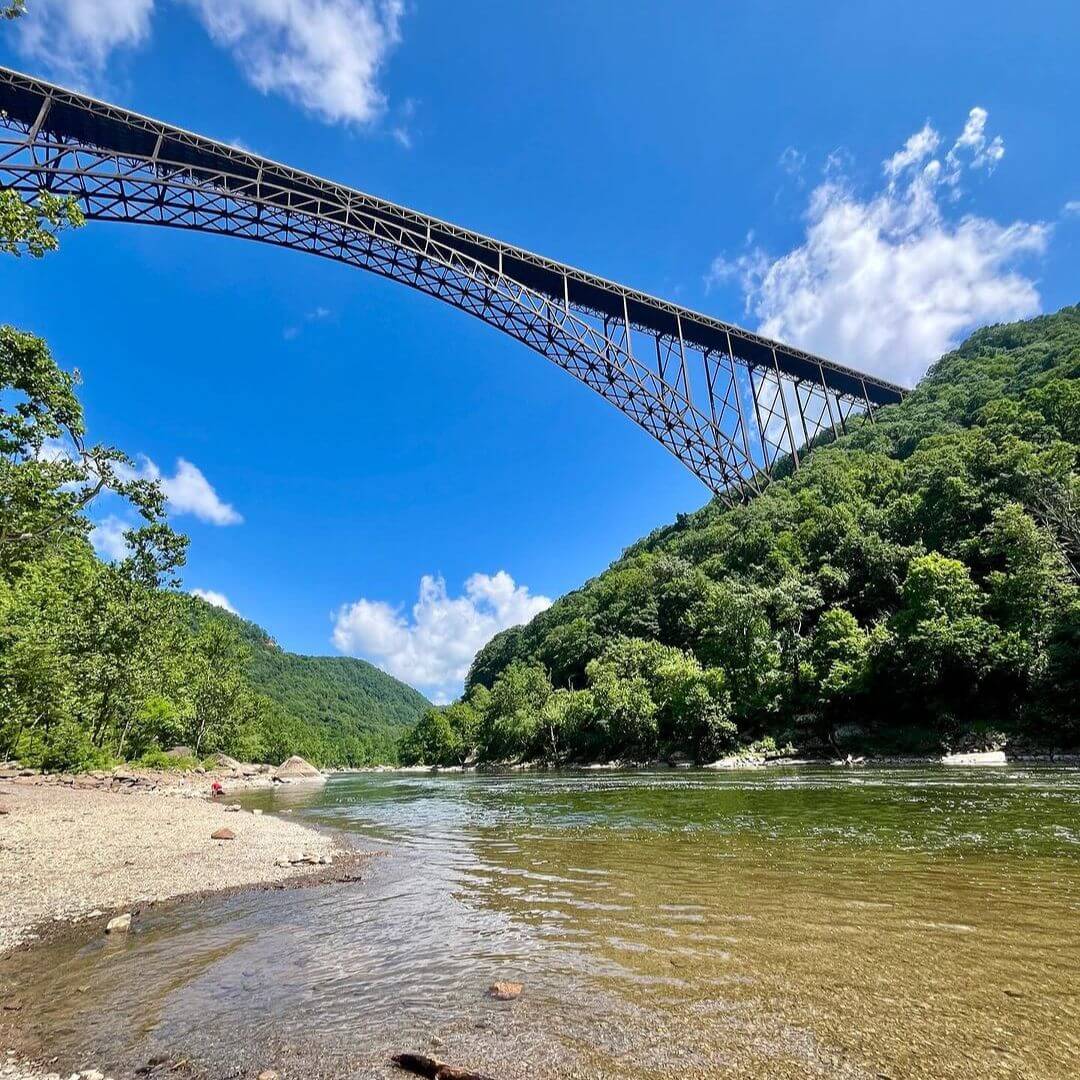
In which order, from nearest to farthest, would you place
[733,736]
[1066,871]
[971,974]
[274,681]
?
[971,974], [1066,871], [733,736], [274,681]

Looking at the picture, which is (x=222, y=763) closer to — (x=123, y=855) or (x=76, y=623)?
(x=76, y=623)

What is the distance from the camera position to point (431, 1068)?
316 cm

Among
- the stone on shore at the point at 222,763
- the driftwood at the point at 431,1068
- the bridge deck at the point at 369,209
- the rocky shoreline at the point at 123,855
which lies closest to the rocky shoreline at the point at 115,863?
the rocky shoreline at the point at 123,855

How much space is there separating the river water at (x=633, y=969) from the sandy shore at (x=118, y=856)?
1040 millimetres

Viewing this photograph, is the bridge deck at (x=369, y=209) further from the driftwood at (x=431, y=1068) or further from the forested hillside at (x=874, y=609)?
the driftwood at (x=431, y=1068)

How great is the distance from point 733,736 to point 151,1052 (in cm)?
4038

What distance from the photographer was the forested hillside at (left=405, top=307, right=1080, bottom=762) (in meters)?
29.6

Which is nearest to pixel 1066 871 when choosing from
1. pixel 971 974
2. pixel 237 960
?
pixel 971 974

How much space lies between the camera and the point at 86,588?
2953 cm

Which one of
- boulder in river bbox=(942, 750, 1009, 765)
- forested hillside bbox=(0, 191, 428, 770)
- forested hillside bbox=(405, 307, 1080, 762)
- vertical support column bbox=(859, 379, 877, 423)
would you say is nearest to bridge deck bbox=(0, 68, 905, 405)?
vertical support column bbox=(859, 379, 877, 423)

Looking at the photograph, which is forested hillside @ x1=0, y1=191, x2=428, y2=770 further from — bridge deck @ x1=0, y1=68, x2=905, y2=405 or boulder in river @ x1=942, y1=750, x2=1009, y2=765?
boulder in river @ x1=942, y1=750, x2=1009, y2=765

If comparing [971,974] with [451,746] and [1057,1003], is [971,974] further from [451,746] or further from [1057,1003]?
[451,746]

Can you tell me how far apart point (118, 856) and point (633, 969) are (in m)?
9.65

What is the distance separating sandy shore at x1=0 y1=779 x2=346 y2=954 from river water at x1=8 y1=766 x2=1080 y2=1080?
104 centimetres
